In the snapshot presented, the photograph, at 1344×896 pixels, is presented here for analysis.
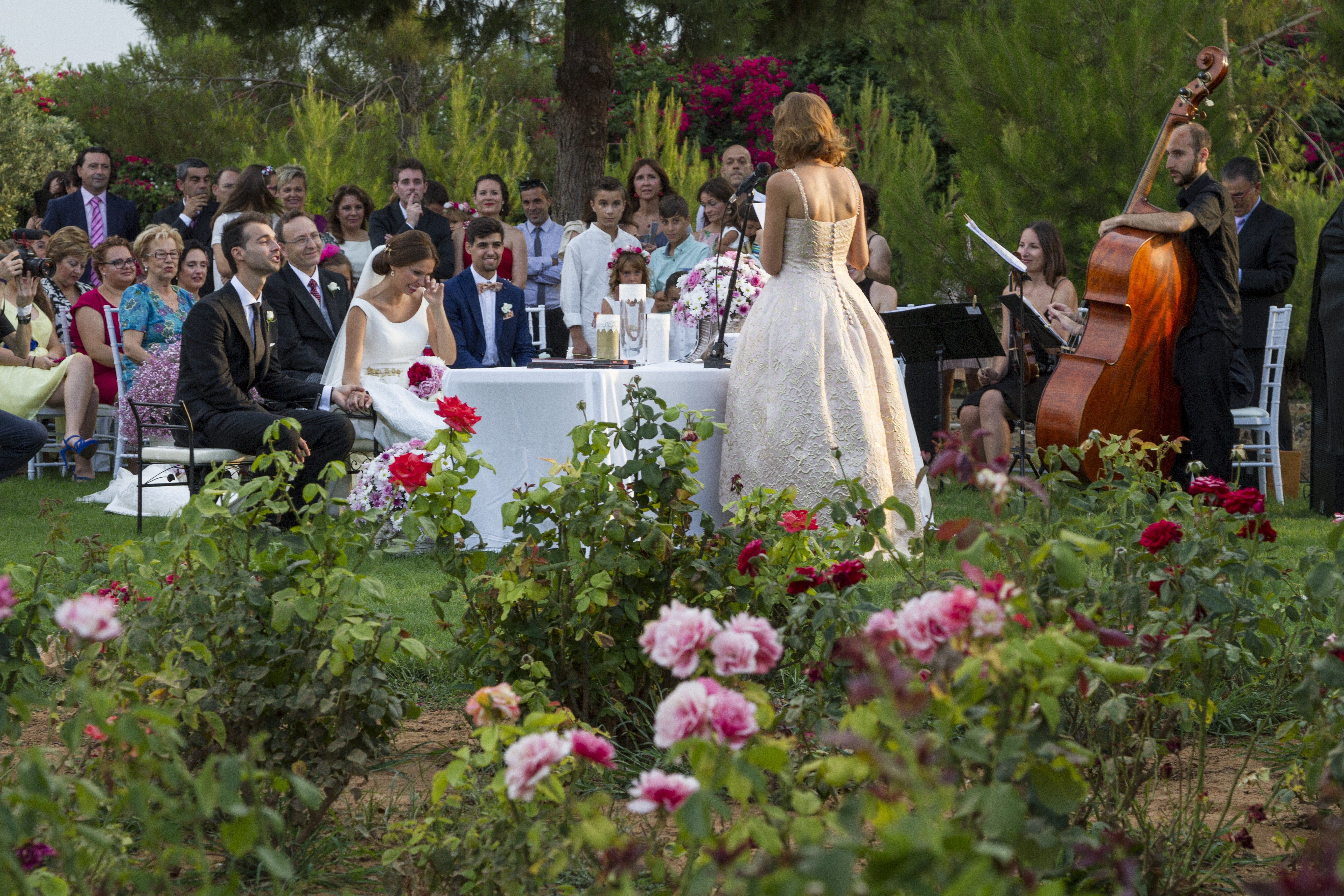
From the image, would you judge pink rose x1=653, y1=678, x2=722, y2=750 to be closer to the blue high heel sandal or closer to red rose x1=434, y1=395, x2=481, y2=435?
red rose x1=434, y1=395, x2=481, y2=435

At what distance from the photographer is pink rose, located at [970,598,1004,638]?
129 centimetres

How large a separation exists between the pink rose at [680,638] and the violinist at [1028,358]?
17.2ft

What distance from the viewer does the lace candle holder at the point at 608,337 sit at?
5.02 metres

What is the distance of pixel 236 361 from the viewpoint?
18.7ft

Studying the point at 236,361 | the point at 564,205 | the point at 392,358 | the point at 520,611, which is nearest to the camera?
the point at 520,611

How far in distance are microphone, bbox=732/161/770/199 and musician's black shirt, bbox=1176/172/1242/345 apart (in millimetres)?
2613

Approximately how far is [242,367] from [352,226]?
3.10 m

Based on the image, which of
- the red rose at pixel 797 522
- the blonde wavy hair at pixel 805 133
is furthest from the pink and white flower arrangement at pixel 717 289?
the red rose at pixel 797 522

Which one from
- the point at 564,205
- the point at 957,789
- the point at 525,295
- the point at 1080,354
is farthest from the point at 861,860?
the point at 564,205

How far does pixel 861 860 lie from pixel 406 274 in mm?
4651

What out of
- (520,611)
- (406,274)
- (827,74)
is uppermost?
(827,74)

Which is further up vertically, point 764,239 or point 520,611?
point 764,239

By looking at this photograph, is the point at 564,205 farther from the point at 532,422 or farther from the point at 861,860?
the point at 861,860

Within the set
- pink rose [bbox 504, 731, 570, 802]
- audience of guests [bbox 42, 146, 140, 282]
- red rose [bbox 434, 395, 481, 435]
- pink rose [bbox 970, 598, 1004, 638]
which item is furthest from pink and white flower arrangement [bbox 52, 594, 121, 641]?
audience of guests [bbox 42, 146, 140, 282]
